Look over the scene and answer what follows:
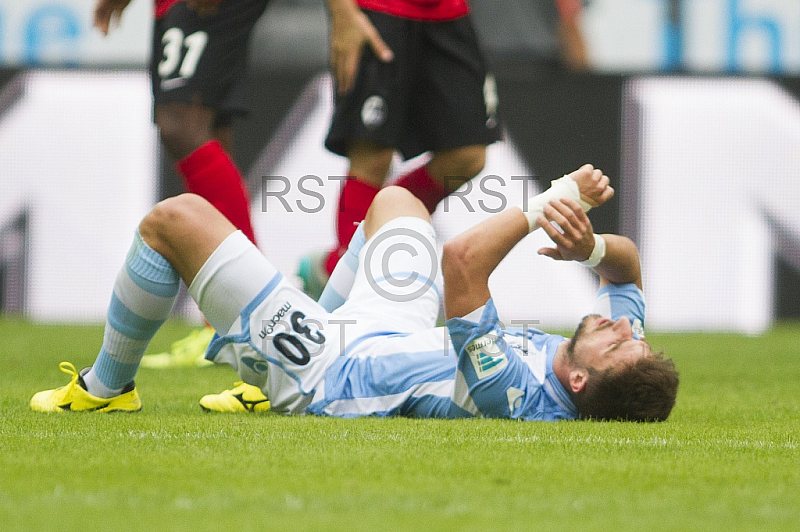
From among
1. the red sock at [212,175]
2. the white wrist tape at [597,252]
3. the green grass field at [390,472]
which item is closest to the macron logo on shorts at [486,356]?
the green grass field at [390,472]

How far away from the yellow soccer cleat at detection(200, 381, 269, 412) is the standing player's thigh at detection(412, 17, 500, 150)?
1.22 meters

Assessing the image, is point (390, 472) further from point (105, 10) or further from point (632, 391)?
point (105, 10)

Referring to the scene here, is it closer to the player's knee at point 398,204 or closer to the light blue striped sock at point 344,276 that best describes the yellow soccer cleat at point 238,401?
the light blue striped sock at point 344,276

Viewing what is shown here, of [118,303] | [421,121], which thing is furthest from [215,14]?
[118,303]

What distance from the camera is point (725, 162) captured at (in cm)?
657

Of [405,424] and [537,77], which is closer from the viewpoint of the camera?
[405,424]

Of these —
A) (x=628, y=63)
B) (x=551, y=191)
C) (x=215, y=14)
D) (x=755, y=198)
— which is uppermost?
(x=215, y=14)

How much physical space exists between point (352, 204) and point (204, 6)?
29.3 inches

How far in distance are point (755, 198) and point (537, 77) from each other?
144cm

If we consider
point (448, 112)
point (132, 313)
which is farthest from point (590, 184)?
point (448, 112)

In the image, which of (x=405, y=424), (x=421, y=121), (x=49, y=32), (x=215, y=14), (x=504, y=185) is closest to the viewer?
(x=405, y=424)

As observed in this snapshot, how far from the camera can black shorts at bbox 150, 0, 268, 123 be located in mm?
3361

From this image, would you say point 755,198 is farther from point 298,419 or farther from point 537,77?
point 298,419

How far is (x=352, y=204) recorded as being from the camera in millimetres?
3484
